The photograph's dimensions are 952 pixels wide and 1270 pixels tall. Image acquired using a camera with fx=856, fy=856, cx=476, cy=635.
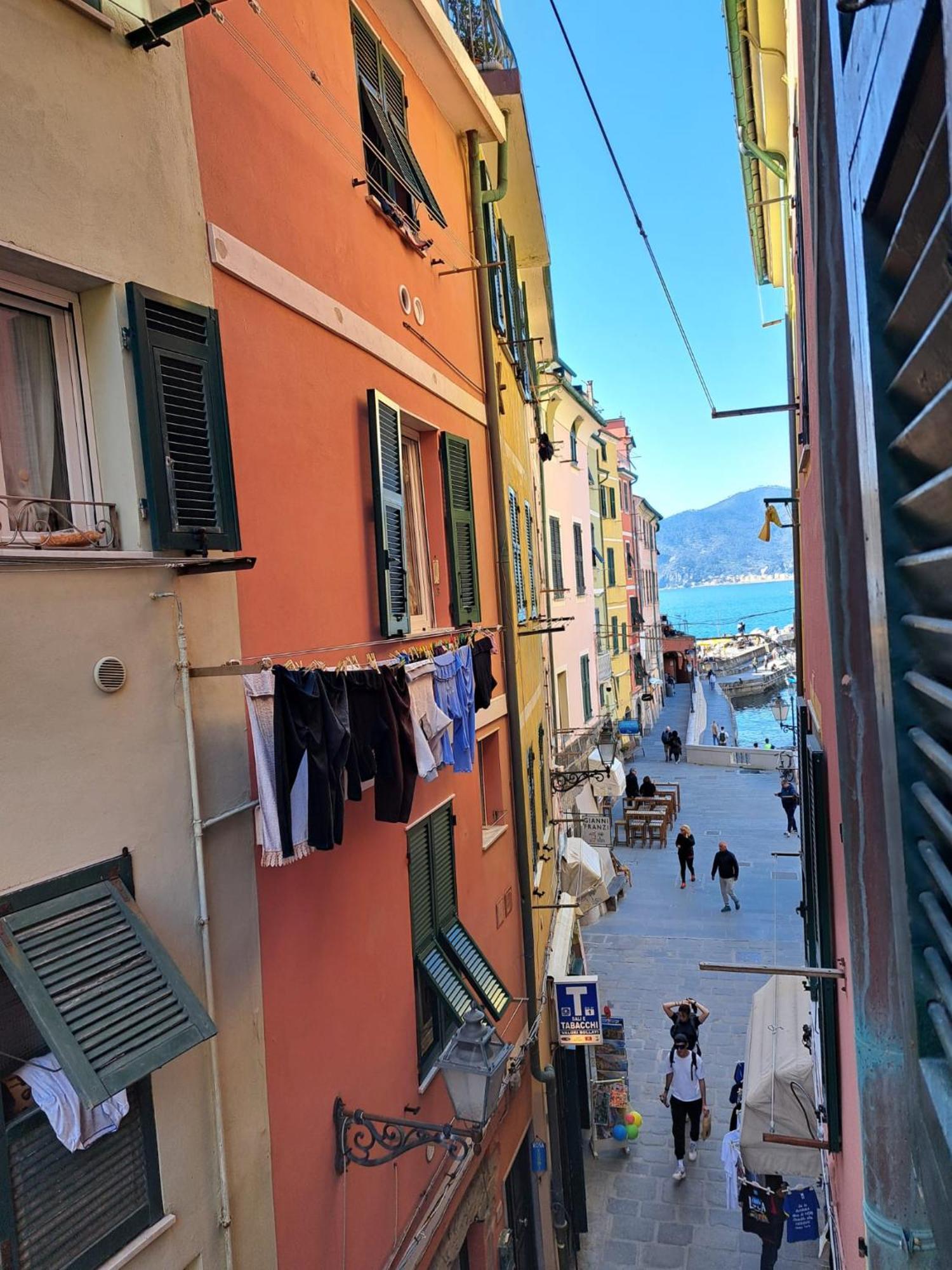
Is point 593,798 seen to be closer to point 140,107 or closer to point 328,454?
point 328,454

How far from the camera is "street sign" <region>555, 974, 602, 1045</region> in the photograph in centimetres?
1102

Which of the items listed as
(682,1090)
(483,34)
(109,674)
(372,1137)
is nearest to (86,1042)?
(109,674)

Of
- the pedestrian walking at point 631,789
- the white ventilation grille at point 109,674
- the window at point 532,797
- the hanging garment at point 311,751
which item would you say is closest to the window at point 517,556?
the window at point 532,797

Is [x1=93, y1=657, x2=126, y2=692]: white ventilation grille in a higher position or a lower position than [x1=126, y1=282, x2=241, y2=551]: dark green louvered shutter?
lower

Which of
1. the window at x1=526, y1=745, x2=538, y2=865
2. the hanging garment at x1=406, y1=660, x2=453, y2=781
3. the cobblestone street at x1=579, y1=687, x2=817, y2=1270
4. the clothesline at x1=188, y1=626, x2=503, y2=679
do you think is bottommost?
the cobblestone street at x1=579, y1=687, x2=817, y2=1270

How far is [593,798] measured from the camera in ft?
68.0

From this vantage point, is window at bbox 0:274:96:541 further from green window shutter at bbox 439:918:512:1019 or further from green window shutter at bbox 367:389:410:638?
green window shutter at bbox 439:918:512:1019

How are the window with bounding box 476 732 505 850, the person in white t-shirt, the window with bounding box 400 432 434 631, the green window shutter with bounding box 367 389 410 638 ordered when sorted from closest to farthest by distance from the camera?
the green window shutter with bounding box 367 389 410 638 < the window with bounding box 400 432 434 631 < the window with bounding box 476 732 505 850 < the person in white t-shirt

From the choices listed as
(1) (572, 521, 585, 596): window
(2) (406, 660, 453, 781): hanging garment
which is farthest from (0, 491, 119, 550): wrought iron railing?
(1) (572, 521, 585, 596): window

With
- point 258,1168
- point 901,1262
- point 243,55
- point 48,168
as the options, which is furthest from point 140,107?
point 258,1168

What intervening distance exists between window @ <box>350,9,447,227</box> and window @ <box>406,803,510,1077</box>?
549cm

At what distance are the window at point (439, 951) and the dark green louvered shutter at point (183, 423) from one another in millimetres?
3759

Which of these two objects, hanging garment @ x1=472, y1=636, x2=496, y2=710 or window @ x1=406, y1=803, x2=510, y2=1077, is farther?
hanging garment @ x1=472, y1=636, x2=496, y2=710

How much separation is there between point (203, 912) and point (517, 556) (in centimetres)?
819
